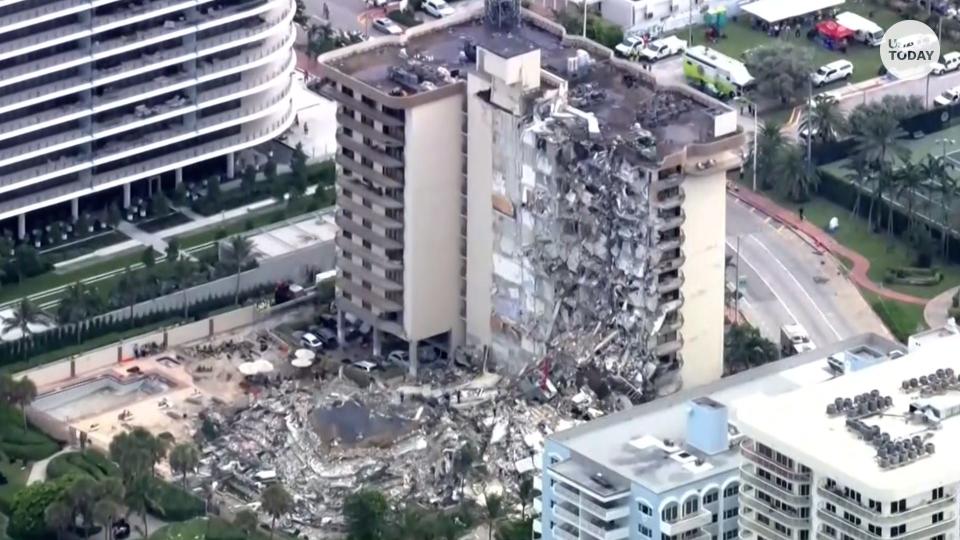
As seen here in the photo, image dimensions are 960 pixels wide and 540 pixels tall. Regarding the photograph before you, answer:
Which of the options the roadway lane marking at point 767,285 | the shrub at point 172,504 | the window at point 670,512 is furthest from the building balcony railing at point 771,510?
the roadway lane marking at point 767,285

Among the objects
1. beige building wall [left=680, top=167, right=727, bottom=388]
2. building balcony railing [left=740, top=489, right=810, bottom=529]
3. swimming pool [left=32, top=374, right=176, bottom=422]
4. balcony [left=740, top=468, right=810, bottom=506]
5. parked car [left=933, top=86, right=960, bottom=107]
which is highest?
balcony [left=740, top=468, right=810, bottom=506]

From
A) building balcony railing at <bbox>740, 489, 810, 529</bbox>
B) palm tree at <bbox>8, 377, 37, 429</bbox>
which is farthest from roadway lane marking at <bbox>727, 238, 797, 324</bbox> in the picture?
building balcony railing at <bbox>740, 489, 810, 529</bbox>

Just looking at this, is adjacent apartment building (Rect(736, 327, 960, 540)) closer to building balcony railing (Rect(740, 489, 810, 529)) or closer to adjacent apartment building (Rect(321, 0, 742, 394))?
building balcony railing (Rect(740, 489, 810, 529))

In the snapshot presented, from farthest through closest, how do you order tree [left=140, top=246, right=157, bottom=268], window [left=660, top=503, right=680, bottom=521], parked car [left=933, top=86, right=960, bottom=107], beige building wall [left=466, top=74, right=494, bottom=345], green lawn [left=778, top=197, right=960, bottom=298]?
parked car [left=933, top=86, right=960, bottom=107], green lawn [left=778, top=197, right=960, bottom=298], tree [left=140, top=246, right=157, bottom=268], beige building wall [left=466, top=74, right=494, bottom=345], window [left=660, top=503, right=680, bottom=521]

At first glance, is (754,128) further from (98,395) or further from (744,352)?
(98,395)

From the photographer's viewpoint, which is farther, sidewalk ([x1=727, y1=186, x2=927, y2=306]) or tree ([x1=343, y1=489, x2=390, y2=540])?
sidewalk ([x1=727, y1=186, x2=927, y2=306])

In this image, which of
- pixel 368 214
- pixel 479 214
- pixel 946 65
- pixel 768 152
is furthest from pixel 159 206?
pixel 946 65

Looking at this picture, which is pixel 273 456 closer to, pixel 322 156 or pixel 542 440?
pixel 542 440
